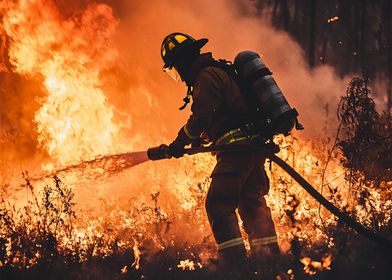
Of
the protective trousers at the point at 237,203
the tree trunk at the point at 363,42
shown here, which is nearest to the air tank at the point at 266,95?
the protective trousers at the point at 237,203

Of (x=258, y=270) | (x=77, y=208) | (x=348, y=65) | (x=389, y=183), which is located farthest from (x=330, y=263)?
(x=348, y=65)

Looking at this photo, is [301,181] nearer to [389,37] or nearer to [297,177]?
[297,177]

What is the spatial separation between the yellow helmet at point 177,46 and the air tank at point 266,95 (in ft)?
1.49

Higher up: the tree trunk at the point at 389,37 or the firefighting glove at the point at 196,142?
the tree trunk at the point at 389,37

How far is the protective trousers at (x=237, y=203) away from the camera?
378cm

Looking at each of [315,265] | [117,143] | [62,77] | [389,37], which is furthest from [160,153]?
[389,37]

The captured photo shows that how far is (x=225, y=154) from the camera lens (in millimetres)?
4035

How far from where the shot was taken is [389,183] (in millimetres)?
5570

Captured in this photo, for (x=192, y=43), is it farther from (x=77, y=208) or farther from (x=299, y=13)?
(x=299, y=13)

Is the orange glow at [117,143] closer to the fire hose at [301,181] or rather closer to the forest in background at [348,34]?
the fire hose at [301,181]

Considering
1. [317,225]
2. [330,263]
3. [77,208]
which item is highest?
[77,208]

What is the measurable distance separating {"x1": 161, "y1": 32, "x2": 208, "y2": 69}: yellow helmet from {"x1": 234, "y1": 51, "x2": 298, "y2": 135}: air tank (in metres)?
0.46

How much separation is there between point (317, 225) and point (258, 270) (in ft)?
5.09

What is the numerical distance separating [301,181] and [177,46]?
1.73m
